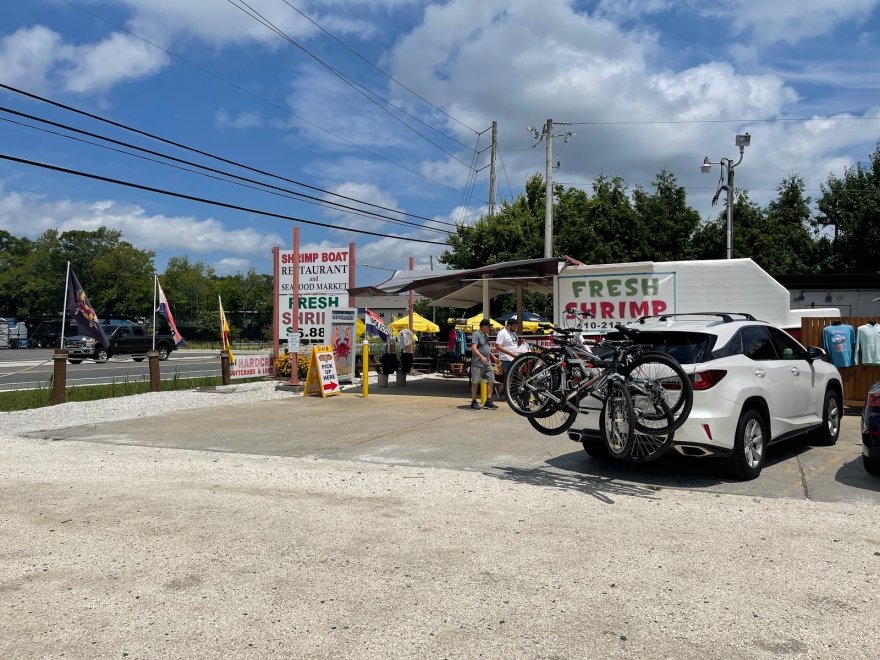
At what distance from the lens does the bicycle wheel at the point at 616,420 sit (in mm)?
7105

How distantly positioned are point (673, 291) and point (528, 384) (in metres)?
8.61

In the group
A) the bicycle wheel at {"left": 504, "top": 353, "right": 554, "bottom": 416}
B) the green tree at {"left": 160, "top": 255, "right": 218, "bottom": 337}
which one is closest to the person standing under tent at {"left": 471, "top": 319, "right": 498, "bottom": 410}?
the bicycle wheel at {"left": 504, "top": 353, "right": 554, "bottom": 416}

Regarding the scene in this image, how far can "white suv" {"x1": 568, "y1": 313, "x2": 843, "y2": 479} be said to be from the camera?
716cm

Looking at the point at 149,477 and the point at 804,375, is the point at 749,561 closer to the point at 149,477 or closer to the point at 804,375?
the point at 804,375

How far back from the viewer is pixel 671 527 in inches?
229

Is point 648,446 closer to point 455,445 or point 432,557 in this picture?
point 432,557

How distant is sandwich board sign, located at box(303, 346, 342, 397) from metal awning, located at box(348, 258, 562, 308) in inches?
110

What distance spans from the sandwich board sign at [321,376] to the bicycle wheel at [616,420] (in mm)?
10151

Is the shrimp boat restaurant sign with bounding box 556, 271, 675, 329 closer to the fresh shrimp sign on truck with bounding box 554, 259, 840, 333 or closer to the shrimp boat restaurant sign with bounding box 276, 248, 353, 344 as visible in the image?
the fresh shrimp sign on truck with bounding box 554, 259, 840, 333

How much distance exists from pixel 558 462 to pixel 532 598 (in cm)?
450

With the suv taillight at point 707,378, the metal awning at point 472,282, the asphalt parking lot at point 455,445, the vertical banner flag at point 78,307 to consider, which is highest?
the metal awning at point 472,282

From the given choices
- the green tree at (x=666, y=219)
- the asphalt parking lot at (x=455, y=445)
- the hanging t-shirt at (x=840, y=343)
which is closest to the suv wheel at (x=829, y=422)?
the asphalt parking lot at (x=455, y=445)

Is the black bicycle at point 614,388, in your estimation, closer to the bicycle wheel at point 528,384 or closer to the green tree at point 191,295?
the bicycle wheel at point 528,384

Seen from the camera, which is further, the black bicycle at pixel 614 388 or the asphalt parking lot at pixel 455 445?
the asphalt parking lot at pixel 455 445
